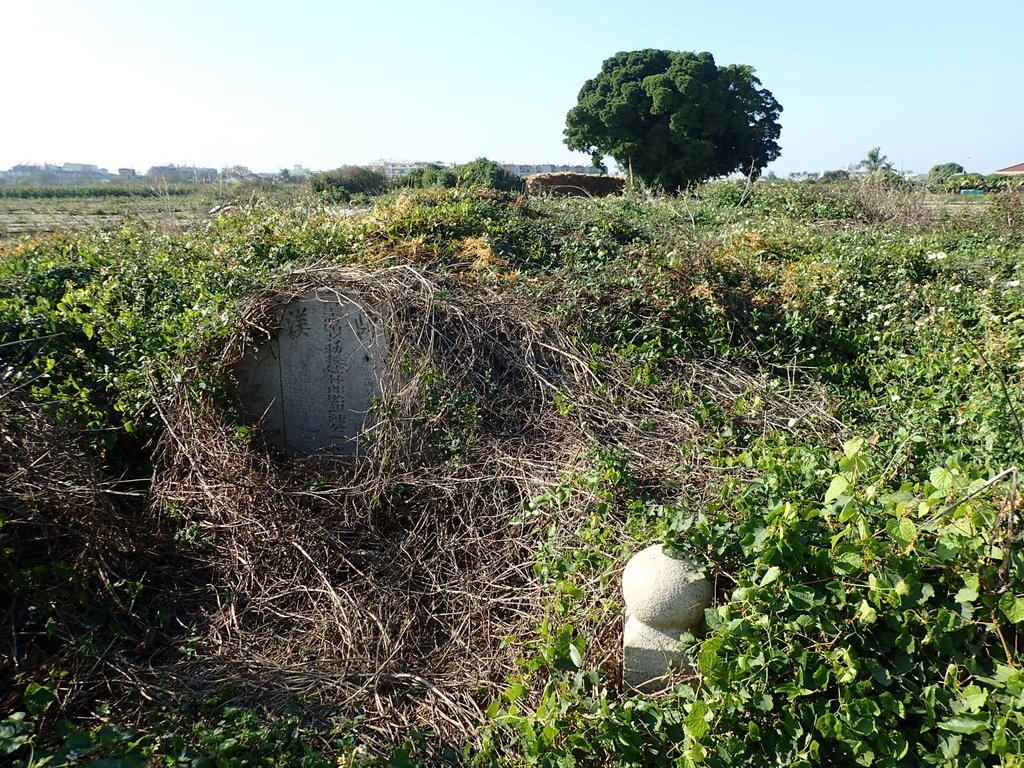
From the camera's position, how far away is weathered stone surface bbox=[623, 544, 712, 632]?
272cm

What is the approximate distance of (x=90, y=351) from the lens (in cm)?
491

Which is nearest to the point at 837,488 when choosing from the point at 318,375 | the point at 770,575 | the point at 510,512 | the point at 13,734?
the point at 770,575

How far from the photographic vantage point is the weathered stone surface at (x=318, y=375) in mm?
4855

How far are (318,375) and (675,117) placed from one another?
26514 mm

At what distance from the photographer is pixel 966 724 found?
2.05 m

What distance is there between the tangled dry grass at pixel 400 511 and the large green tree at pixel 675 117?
25.0 m

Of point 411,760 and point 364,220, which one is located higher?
point 364,220

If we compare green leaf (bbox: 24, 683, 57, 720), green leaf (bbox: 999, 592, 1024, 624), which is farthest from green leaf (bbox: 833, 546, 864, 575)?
green leaf (bbox: 24, 683, 57, 720)

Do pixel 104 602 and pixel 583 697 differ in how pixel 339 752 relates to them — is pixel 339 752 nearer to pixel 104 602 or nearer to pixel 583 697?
pixel 583 697

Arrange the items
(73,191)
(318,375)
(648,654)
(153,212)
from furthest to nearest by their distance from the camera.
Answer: (73,191) < (153,212) < (318,375) < (648,654)

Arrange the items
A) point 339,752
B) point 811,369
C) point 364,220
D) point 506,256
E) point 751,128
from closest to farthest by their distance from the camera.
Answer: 1. point 339,752
2. point 811,369
3. point 506,256
4. point 364,220
5. point 751,128

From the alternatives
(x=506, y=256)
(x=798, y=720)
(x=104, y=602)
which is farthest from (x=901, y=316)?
(x=104, y=602)

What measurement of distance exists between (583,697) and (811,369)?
389 centimetres

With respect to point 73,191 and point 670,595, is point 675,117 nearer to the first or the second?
point 73,191
